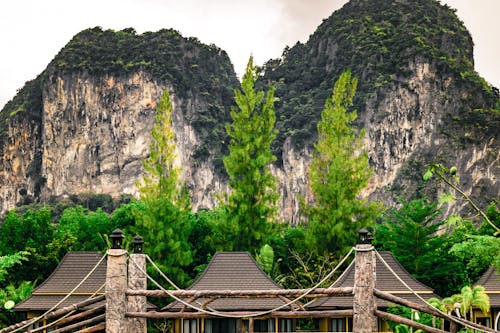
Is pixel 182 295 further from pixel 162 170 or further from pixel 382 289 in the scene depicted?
pixel 162 170

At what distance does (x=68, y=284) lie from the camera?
1902 cm

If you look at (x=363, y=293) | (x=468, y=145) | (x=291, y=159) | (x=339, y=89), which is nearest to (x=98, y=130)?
(x=291, y=159)

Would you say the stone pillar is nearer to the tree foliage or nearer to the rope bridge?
the rope bridge

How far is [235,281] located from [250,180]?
8466 mm

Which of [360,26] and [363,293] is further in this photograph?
[360,26]

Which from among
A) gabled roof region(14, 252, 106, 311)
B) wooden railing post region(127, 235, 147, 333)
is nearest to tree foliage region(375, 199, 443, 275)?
gabled roof region(14, 252, 106, 311)

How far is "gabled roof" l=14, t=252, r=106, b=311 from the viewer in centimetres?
1839

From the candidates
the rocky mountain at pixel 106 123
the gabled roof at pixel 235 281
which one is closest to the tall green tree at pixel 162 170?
the gabled roof at pixel 235 281

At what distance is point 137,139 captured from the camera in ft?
271

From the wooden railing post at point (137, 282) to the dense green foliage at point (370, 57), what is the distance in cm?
6783

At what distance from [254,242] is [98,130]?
61.0m

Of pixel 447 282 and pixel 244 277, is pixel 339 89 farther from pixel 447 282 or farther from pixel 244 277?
pixel 244 277

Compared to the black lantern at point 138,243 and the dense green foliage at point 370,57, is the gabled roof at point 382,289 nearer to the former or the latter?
the black lantern at point 138,243

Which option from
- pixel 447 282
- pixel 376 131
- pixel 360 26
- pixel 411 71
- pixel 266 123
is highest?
pixel 360 26
